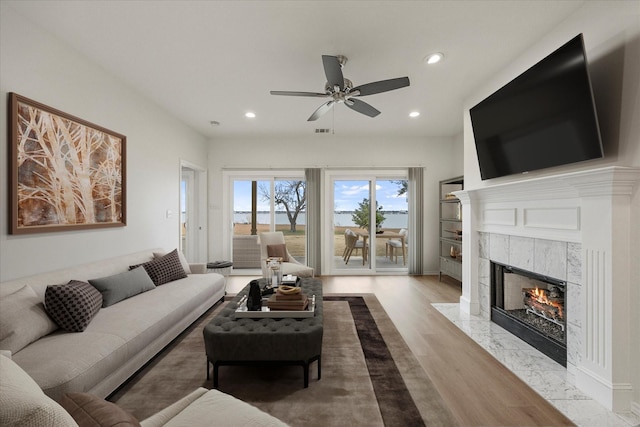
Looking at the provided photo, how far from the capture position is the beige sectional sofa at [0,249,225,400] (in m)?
1.60

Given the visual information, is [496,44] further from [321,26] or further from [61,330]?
[61,330]

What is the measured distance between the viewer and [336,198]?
233 inches

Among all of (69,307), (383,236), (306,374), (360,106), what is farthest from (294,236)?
(69,307)

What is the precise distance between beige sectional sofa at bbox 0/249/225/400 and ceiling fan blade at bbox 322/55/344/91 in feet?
8.03

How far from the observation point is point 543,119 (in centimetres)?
234

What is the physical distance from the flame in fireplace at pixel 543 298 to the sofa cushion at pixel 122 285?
12.5 feet

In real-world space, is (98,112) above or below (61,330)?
above

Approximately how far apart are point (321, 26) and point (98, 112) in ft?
7.92

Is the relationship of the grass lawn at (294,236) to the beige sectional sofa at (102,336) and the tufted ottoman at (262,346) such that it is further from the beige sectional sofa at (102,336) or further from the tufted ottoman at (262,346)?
the tufted ottoman at (262,346)

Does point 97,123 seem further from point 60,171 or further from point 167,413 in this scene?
point 167,413

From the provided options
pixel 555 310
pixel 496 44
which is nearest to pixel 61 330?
pixel 555 310

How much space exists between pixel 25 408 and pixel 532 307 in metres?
3.61

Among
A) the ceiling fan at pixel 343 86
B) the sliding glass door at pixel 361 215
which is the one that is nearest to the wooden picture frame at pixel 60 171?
the ceiling fan at pixel 343 86

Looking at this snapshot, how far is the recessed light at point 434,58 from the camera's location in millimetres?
2783
